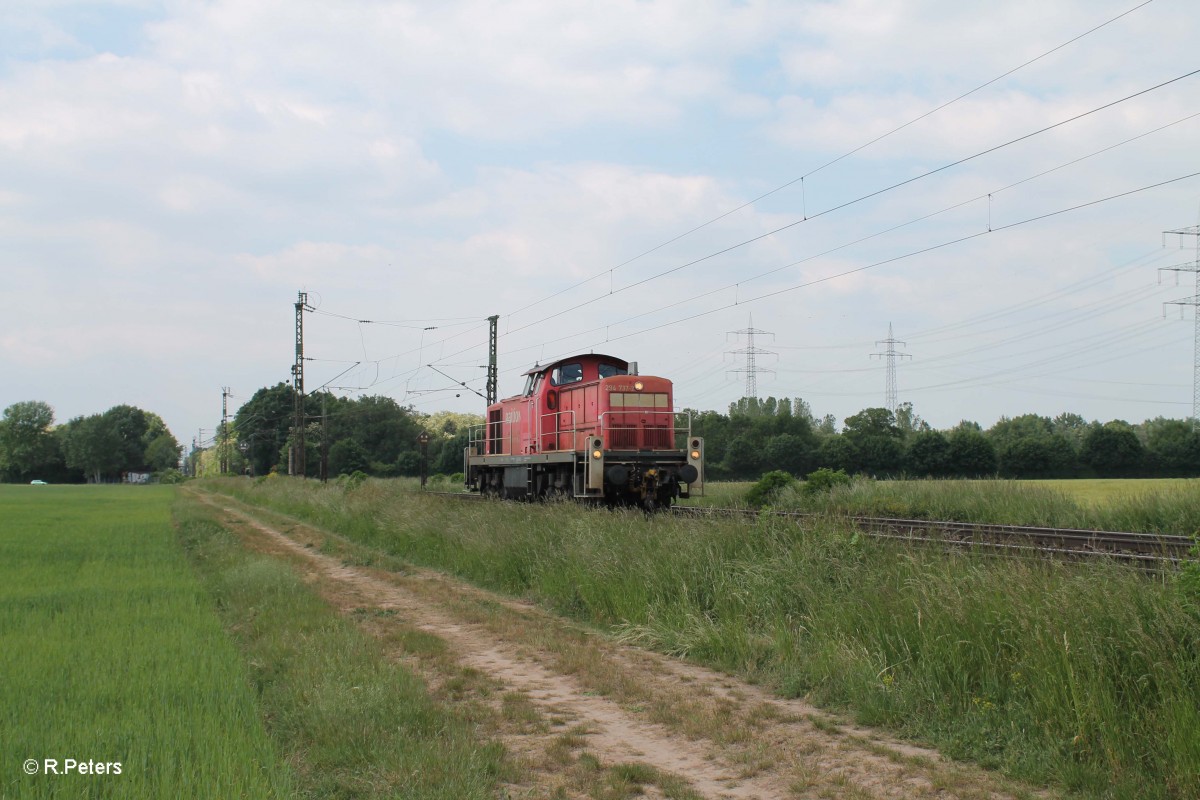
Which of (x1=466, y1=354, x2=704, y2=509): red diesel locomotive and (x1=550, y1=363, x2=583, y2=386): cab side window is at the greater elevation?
(x1=550, y1=363, x2=583, y2=386): cab side window

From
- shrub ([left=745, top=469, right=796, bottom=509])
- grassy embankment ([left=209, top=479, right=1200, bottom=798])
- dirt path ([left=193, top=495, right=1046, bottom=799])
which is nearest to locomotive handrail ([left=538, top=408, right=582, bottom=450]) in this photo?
shrub ([left=745, top=469, right=796, bottom=509])

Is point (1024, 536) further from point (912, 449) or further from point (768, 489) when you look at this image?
point (912, 449)

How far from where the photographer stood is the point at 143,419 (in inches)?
5891

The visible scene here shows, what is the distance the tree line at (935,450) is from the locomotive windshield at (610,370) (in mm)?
23639

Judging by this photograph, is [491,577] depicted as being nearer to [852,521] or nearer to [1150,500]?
[852,521]

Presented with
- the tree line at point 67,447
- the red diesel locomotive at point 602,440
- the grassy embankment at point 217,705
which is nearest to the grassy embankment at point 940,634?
the grassy embankment at point 217,705

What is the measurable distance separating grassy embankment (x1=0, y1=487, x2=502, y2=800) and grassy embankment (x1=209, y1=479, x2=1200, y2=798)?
2.98 meters

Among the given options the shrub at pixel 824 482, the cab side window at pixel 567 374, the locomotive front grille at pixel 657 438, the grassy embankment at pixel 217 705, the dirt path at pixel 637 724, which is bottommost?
the dirt path at pixel 637 724

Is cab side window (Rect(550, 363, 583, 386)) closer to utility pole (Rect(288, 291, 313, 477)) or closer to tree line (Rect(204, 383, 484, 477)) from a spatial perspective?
utility pole (Rect(288, 291, 313, 477))

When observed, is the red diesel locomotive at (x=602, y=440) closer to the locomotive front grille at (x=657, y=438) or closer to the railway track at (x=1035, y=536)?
the locomotive front grille at (x=657, y=438)

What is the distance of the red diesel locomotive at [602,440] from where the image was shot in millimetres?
19094

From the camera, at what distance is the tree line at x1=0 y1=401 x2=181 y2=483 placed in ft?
429

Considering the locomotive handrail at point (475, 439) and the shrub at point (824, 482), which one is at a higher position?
the locomotive handrail at point (475, 439)

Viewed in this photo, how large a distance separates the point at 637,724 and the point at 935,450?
46.6m
